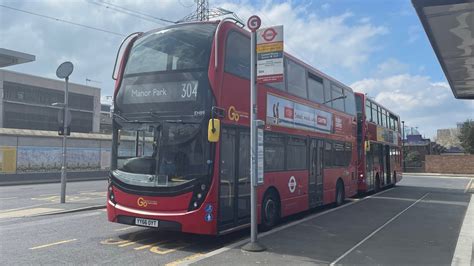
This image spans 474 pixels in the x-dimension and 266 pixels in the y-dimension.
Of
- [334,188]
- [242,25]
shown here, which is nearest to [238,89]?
[242,25]

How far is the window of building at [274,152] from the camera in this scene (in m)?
10.6

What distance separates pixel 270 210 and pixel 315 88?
16.0 feet

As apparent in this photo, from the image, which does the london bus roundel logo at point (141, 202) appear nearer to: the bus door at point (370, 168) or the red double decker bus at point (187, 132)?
the red double decker bus at point (187, 132)

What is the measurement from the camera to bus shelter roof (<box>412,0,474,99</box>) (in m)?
7.42

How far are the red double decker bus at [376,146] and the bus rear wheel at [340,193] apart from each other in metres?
3.87

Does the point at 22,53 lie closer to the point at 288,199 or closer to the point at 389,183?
the point at 288,199

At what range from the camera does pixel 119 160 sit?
912cm

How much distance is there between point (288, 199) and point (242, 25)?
4696 millimetres

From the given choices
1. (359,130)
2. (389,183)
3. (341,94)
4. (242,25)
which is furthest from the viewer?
(389,183)

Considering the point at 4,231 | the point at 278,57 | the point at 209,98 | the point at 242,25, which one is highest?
the point at 242,25

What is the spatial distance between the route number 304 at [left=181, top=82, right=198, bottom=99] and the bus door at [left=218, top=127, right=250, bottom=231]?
93 centimetres

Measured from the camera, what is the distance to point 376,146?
74.1 ft

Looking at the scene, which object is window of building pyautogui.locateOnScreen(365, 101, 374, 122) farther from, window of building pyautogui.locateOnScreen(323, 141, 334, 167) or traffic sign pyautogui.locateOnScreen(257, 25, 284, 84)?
traffic sign pyautogui.locateOnScreen(257, 25, 284, 84)

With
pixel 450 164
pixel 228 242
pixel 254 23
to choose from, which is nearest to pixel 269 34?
pixel 254 23
